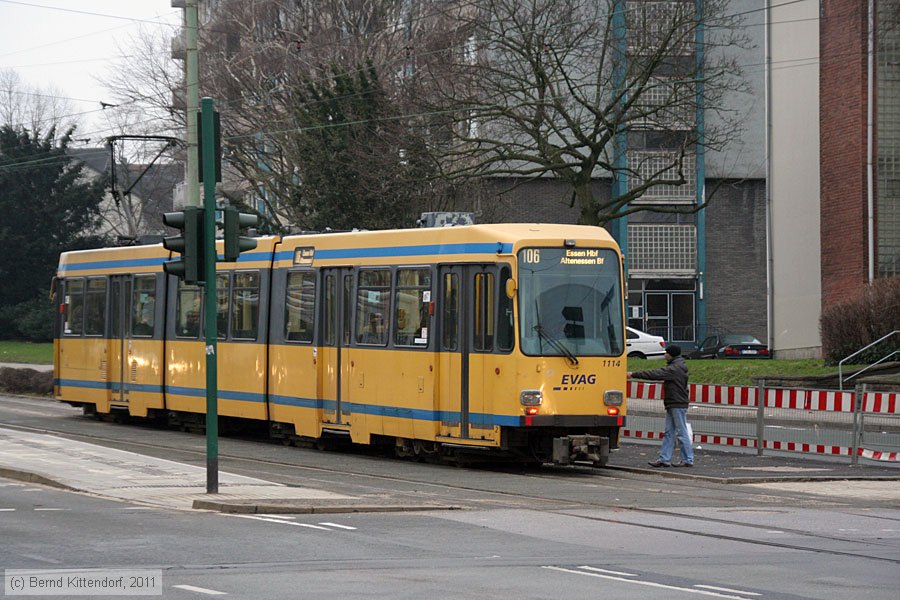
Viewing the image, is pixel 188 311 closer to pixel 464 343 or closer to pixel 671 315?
pixel 464 343

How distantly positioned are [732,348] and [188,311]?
101ft

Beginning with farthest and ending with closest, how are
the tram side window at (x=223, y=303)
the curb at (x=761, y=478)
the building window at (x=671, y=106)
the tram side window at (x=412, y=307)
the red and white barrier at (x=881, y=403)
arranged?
1. the building window at (x=671, y=106)
2. the tram side window at (x=223, y=303)
3. the red and white barrier at (x=881, y=403)
4. the tram side window at (x=412, y=307)
5. the curb at (x=761, y=478)

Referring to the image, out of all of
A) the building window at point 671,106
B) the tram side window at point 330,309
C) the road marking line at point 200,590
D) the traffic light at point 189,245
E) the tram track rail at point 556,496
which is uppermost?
the building window at point 671,106

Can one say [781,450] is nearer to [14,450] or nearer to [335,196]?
[14,450]

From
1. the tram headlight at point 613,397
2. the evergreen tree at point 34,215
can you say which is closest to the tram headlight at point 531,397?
the tram headlight at point 613,397

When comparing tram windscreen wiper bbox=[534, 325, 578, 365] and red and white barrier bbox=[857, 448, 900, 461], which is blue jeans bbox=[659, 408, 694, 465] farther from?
red and white barrier bbox=[857, 448, 900, 461]

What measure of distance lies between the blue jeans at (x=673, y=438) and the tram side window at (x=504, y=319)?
2.86 m

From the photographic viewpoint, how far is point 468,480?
59.8 feet

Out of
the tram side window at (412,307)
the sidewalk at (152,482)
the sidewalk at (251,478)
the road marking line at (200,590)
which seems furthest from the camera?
the tram side window at (412,307)

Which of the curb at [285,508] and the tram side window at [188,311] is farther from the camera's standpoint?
the tram side window at [188,311]

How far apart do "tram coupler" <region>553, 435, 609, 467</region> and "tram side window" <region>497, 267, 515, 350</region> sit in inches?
54.6

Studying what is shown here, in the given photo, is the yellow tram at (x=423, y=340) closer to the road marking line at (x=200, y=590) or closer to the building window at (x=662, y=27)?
the road marking line at (x=200, y=590)

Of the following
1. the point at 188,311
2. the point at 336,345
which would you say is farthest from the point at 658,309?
the point at 336,345

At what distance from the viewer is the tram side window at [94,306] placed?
28.8m
